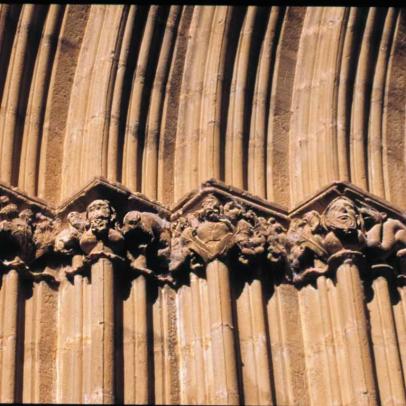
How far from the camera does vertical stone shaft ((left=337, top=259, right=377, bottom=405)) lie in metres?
7.53

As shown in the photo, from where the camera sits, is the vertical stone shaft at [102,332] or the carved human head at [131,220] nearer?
the vertical stone shaft at [102,332]

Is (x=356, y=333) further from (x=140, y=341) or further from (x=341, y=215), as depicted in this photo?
(x=140, y=341)

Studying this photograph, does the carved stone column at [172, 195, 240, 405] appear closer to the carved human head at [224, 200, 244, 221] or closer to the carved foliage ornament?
the carved human head at [224, 200, 244, 221]

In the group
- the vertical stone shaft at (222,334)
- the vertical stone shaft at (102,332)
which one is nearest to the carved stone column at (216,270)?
the vertical stone shaft at (222,334)

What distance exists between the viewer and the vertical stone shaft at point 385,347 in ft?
25.0

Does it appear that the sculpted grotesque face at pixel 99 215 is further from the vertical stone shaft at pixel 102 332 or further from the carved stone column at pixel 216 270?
the carved stone column at pixel 216 270

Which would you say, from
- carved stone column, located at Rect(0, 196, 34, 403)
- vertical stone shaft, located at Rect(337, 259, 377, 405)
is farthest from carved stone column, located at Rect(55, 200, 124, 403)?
vertical stone shaft, located at Rect(337, 259, 377, 405)

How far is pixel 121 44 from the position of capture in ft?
28.3

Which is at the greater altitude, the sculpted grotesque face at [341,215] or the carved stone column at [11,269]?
the sculpted grotesque face at [341,215]

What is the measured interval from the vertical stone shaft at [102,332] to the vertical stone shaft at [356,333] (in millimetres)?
1569

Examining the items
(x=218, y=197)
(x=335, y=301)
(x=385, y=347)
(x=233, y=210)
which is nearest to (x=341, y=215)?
(x=335, y=301)

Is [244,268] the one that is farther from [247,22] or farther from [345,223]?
[247,22]

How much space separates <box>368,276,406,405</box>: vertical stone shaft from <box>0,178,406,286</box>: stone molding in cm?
19

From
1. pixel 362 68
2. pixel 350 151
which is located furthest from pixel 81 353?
pixel 362 68
